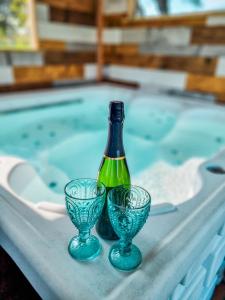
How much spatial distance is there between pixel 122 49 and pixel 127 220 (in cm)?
273

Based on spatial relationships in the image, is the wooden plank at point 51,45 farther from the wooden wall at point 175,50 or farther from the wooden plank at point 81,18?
the wooden wall at point 175,50

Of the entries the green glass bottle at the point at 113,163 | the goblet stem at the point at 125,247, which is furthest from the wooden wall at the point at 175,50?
the goblet stem at the point at 125,247

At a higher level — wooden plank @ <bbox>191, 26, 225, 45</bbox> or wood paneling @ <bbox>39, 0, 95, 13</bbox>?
wood paneling @ <bbox>39, 0, 95, 13</bbox>

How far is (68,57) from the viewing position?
2744 millimetres

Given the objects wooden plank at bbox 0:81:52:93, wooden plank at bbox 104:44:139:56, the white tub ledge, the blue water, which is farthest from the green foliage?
the white tub ledge

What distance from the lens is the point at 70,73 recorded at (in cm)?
281

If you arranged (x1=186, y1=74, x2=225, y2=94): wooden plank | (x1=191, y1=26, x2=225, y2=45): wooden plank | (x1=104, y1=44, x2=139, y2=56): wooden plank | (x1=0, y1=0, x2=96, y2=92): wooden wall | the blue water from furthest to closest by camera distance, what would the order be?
1. (x1=104, y1=44, x2=139, y2=56): wooden plank
2. (x1=0, y1=0, x2=96, y2=92): wooden wall
3. (x1=186, y1=74, x2=225, y2=94): wooden plank
4. (x1=191, y1=26, x2=225, y2=45): wooden plank
5. the blue water

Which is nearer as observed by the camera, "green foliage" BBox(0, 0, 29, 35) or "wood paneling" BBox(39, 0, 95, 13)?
"green foliage" BBox(0, 0, 29, 35)

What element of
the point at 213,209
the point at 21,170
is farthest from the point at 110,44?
the point at 213,209

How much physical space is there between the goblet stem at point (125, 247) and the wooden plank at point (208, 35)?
Answer: 7.15 feet

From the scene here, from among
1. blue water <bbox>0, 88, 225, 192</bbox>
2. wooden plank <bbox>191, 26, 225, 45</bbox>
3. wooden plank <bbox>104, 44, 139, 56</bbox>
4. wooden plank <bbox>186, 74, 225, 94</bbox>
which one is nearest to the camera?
blue water <bbox>0, 88, 225, 192</bbox>

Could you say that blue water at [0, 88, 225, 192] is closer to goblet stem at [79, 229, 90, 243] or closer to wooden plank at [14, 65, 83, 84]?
wooden plank at [14, 65, 83, 84]

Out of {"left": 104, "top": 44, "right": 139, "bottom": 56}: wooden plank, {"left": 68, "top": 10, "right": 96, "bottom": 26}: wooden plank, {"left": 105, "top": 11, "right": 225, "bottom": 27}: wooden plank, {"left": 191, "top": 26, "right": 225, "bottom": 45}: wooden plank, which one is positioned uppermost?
{"left": 68, "top": 10, "right": 96, "bottom": 26}: wooden plank

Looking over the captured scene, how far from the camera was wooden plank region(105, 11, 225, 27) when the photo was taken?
2127 mm
